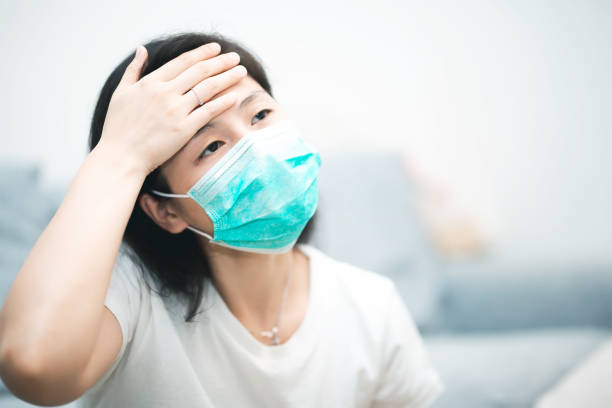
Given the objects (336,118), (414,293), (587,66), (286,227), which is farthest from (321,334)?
(587,66)

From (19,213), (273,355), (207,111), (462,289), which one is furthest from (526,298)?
(19,213)

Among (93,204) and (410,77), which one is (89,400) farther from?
(410,77)

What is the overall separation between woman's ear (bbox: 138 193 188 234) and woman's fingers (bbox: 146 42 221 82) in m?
0.23

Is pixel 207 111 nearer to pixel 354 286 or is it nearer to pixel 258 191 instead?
pixel 258 191

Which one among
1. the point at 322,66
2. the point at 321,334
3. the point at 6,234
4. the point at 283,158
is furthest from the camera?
the point at 322,66

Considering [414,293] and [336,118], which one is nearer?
[414,293]

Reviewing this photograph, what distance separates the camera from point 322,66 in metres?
1.75

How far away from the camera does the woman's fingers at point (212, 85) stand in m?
0.70

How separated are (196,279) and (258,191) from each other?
0.90ft

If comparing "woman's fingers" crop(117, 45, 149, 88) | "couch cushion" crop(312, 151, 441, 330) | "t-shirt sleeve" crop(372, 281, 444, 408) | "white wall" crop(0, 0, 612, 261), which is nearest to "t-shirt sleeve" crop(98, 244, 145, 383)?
"woman's fingers" crop(117, 45, 149, 88)

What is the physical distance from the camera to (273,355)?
832 millimetres

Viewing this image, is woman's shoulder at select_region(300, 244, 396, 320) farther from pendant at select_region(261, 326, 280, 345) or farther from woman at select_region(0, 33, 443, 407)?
pendant at select_region(261, 326, 280, 345)

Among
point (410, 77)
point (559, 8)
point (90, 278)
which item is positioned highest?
point (559, 8)

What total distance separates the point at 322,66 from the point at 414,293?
1.00m
